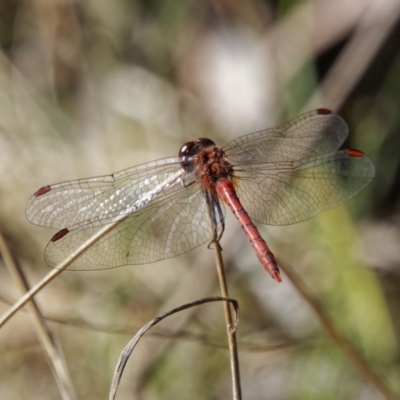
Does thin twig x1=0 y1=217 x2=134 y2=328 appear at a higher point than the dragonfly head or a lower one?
lower

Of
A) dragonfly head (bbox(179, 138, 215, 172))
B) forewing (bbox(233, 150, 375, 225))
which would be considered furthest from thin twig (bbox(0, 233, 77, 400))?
forewing (bbox(233, 150, 375, 225))

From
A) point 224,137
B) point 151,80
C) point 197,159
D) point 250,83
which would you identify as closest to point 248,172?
point 197,159

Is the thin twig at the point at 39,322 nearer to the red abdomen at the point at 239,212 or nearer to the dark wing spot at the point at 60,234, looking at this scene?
the dark wing spot at the point at 60,234

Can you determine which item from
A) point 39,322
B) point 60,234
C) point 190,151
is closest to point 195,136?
point 190,151

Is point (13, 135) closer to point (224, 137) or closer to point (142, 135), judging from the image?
point (142, 135)

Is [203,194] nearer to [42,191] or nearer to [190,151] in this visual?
[190,151]

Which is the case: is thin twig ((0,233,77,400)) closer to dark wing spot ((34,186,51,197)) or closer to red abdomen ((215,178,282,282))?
dark wing spot ((34,186,51,197))

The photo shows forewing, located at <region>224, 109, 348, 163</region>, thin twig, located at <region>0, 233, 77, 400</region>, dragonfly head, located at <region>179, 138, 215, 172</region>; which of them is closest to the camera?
thin twig, located at <region>0, 233, 77, 400</region>
